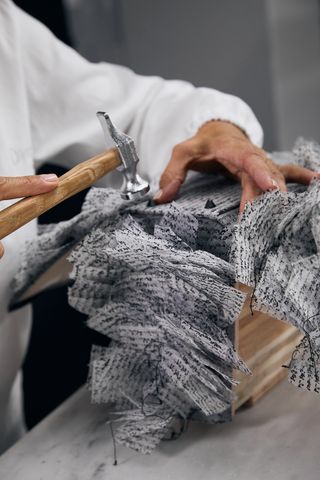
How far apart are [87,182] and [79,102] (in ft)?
1.06

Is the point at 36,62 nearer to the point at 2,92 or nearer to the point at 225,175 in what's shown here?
the point at 2,92

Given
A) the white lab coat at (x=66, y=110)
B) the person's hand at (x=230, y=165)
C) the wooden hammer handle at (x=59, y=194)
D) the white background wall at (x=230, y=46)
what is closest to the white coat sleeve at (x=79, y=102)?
the white lab coat at (x=66, y=110)

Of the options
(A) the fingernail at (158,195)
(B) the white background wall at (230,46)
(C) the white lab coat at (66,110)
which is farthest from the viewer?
(B) the white background wall at (230,46)

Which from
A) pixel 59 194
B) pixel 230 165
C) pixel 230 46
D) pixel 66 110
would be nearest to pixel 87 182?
pixel 59 194

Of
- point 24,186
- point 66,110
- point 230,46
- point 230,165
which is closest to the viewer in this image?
point 24,186

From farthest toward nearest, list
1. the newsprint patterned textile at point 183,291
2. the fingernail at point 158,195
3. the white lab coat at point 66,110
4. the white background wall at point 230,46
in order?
the white background wall at point 230,46 < the white lab coat at point 66,110 < the fingernail at point 158,195 < the newsprint patterned textile at point 183,291

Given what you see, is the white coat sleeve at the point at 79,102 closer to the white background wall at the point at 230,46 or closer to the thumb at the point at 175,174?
the thumb at the point at 175,174

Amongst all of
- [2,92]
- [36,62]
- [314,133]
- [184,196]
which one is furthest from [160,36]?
[184,196]

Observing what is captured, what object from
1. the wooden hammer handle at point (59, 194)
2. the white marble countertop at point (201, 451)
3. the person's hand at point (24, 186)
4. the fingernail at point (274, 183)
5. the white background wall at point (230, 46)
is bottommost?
the white marble countertop at point (201, 451)

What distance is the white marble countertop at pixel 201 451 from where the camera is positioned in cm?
45

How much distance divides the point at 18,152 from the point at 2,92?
0.23ft

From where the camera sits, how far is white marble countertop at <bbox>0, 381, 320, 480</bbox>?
0.45 metres

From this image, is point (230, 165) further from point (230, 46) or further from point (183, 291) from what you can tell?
point (230, 46)

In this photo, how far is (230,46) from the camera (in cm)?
123
